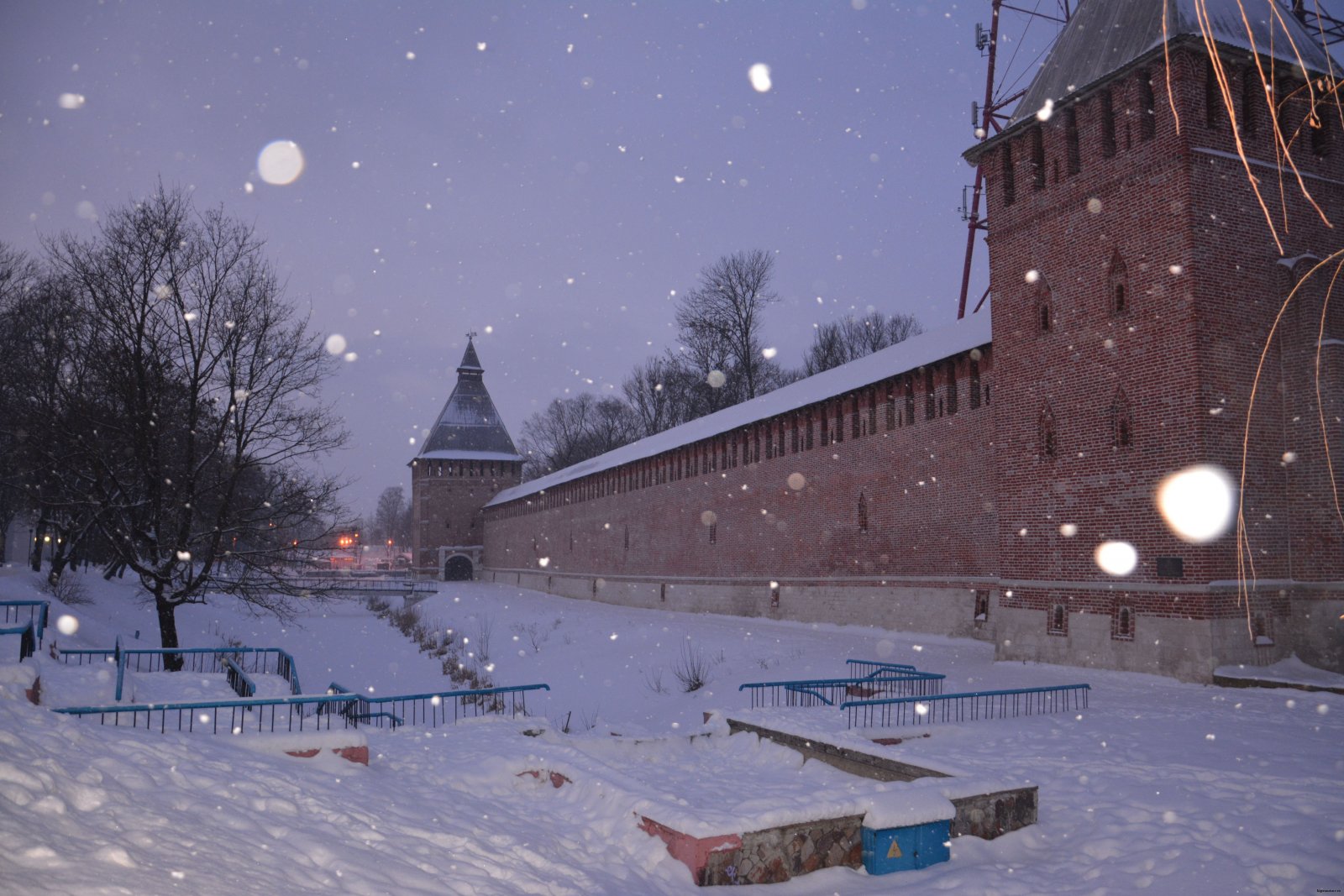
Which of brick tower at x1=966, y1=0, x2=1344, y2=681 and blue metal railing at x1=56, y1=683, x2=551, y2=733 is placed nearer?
blue metal railing at x1=56, y1=683, x2=551, y2=733

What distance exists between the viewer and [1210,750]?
27.0 ft

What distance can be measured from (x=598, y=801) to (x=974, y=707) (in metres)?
5.89

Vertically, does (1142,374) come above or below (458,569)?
above

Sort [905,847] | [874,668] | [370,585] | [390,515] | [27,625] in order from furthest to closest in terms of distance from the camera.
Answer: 1. [390,515]
2. [370,585]
3. [874,668]
4. [27,625]
5. [905,847]

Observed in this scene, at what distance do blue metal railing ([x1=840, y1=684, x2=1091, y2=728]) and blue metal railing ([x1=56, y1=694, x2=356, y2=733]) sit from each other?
549 centimetres

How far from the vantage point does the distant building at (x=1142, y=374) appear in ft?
40.3

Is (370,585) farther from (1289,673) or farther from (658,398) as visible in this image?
(1289,673)

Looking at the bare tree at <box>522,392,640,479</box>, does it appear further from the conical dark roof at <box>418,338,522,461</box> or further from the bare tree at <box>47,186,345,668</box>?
the bare tree at <box>47,186,345,668</box>

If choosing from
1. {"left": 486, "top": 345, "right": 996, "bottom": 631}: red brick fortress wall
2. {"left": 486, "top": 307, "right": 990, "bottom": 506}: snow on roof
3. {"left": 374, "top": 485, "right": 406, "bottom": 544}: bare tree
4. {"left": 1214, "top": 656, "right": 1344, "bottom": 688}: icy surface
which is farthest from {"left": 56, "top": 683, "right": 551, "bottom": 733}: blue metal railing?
{"left": 374, "top": 485, "right": 406, "bottom": 544}: bare tree

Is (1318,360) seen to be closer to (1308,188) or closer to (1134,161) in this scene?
(1308,188)

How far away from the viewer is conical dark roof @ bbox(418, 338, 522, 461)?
5147cm

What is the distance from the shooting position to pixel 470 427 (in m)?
52.5

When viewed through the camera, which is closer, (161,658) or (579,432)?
(161,658)

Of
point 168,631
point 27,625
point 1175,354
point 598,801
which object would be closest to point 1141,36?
point 1175,354
